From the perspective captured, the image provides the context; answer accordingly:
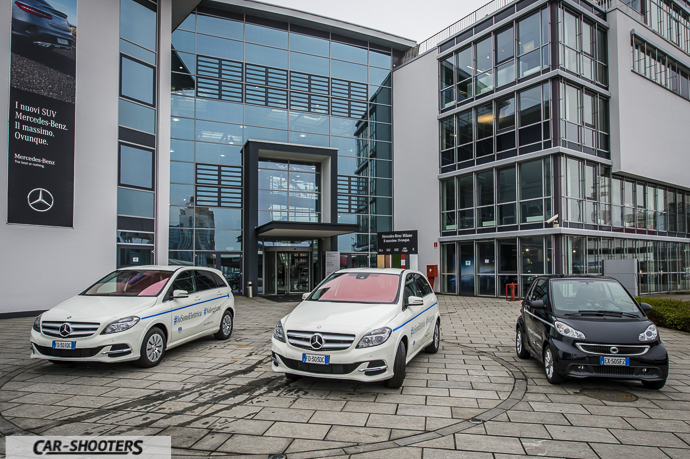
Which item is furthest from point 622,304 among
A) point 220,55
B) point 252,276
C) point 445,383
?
point 220,55

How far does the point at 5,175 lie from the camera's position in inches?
505

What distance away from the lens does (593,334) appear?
19.6 feet

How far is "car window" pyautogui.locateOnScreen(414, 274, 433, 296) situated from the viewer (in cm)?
817

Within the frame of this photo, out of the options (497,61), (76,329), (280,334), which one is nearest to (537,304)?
(280,334)

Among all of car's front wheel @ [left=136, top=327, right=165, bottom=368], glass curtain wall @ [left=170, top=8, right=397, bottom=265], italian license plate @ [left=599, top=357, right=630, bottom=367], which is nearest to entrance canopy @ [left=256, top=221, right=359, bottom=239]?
glass curtain wall @ [left=170, top=8, right=397, bottom=265]

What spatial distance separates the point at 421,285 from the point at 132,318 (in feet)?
16.4

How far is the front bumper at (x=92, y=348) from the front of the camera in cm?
643

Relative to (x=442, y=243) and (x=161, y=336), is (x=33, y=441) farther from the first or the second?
(x=442, y=243)

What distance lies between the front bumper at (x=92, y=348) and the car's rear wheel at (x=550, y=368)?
20.1 feet

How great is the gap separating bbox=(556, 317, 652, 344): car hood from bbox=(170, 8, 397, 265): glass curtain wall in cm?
1883

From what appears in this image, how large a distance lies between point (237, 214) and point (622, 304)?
19.1 meters

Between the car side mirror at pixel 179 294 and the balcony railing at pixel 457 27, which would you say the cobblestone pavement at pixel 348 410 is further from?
the balcony railing at pixel 457 27

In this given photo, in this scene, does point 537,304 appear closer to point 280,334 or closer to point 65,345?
point 280,334

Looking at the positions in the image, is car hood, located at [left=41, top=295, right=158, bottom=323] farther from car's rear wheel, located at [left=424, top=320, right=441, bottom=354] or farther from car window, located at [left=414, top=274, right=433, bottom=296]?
car's rear wheel, located at [left=424, top=320, right=441, bottom=354]
